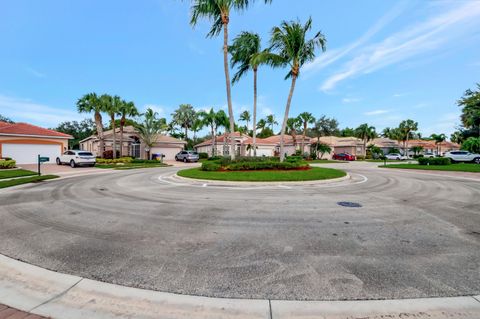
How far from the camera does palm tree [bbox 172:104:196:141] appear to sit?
2297 inches

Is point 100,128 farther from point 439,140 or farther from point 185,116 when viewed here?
point 439,140

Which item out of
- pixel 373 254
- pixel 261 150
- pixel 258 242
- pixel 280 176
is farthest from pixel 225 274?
pixel 261 150

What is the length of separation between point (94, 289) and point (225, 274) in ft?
5.24

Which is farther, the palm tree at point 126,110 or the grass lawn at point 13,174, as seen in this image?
the palm tree at point 126,110

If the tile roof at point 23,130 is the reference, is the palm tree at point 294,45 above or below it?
above

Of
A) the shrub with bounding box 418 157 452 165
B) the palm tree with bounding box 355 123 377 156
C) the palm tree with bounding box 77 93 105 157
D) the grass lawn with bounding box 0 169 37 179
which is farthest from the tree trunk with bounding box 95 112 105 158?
the palm tree with bounding box 355 123 377 156

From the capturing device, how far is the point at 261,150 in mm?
41938

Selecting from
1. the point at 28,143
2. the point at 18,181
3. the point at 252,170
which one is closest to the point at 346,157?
the point at 252,170

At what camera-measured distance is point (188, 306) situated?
238 cm

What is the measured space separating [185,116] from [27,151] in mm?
36393

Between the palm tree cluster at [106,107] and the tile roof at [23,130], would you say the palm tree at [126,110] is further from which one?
the tile roof at [23,130]

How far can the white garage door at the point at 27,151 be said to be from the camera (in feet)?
78.2

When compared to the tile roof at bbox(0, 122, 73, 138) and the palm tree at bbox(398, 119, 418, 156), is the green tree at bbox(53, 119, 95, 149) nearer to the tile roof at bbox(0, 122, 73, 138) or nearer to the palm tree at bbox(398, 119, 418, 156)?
the tile roof at bbox(0, 122, 73, 138)

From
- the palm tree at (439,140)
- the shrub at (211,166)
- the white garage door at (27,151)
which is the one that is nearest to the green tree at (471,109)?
the palm tree at (439,140)
